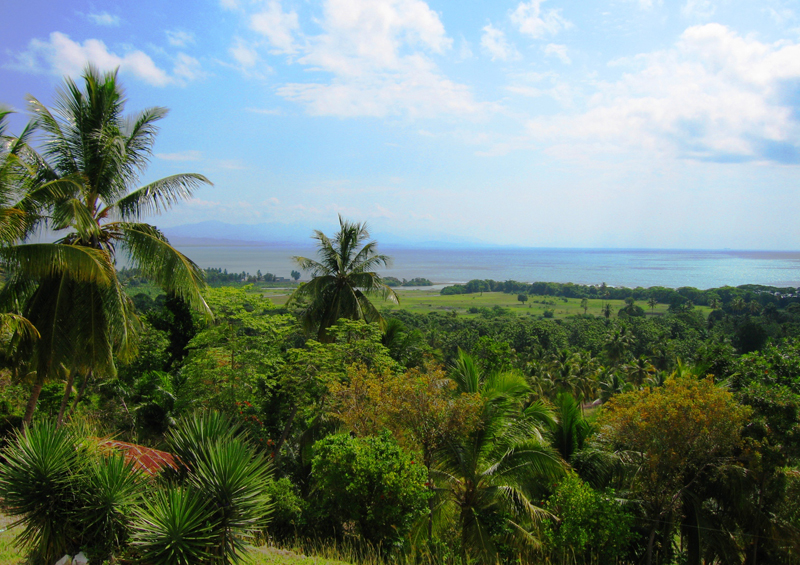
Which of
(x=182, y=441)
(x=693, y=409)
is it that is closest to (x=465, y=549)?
(x=693, y=409)

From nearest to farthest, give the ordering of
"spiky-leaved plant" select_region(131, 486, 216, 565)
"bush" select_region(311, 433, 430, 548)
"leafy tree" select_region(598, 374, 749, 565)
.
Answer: "spiky-leaved plant" select_region(131, 486, 216, 565) < "bush" select_region(311, 433, 430, 548) < "leafy tree" select_region(598, 374, 749, 565)

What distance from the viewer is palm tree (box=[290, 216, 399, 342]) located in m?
17.8

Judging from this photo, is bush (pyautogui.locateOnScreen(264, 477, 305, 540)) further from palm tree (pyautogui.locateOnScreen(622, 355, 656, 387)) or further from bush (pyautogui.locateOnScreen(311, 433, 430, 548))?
palm tree (pyautogui.locateOnScreen(622, 355, 656, 387))

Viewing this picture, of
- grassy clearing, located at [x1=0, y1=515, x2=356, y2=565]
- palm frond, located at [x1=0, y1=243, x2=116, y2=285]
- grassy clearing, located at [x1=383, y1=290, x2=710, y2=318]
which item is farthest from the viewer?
grassy clearing, located at [x1=383, y1=290, x2=710, y2=318]

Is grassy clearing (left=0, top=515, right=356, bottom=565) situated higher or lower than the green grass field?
higher

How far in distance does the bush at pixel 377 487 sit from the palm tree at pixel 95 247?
466 cm

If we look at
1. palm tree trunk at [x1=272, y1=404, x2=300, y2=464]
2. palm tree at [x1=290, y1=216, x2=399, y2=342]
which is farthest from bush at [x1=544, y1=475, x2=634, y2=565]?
palm tree at [x1=290, y1=216, x2=399, y2=342]

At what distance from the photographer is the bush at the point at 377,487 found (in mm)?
7426

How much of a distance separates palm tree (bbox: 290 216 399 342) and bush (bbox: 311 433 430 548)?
9.88 m

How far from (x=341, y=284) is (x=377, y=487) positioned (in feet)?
36.7

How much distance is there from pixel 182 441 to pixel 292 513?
148 inches

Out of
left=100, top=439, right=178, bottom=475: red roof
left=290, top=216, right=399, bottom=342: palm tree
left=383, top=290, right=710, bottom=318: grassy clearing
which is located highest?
left=290, top=216, right=399, bottom=342: palm tree

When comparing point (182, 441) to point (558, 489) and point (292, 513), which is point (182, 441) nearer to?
point (292, 513)

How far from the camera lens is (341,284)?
1809 cm
